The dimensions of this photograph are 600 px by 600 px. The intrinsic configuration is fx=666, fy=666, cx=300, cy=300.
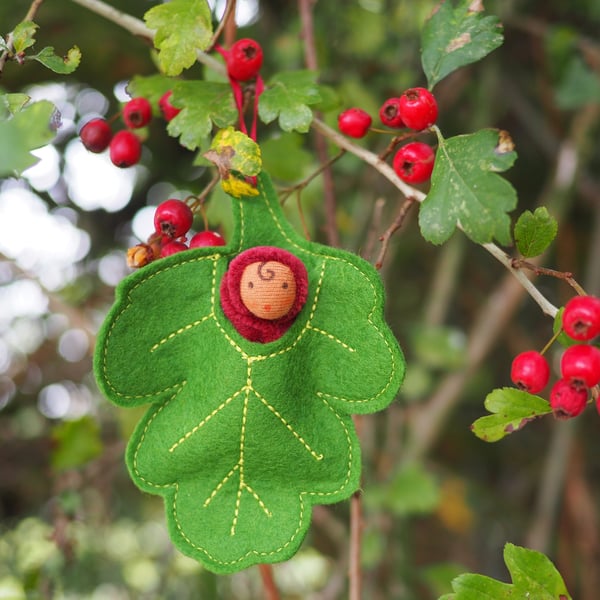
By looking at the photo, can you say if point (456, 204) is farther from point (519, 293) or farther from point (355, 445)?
point (519, 293)

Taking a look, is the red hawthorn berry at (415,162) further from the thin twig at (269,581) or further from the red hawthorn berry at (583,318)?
the thin twig at (269,581)

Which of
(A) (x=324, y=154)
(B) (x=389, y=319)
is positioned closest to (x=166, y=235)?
(A) (x=324, y=154)

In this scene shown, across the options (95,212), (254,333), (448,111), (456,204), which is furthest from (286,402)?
(448,111)

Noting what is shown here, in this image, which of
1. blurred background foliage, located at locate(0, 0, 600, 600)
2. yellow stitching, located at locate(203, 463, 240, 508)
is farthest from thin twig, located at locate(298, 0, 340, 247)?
yellow stitching, located at locate(203, 463, 240, 508)

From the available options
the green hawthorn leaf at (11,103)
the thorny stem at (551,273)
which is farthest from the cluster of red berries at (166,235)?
the thorny stem at (551,273)

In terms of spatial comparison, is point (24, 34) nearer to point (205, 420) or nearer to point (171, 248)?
→ point (171, 248)

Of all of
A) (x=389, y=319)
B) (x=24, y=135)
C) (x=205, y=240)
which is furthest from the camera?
(x=389, y=319)
